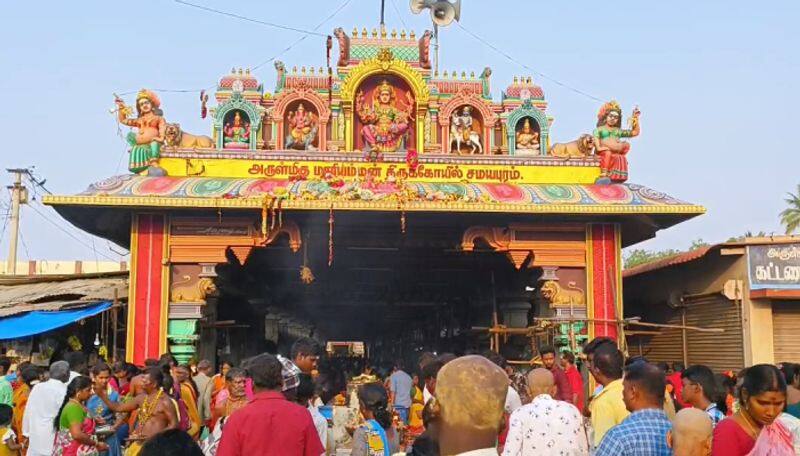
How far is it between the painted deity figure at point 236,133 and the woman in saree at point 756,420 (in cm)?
1262

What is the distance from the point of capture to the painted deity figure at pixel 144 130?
15086 millimetres

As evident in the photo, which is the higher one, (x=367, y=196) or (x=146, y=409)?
(x=367, y=196)

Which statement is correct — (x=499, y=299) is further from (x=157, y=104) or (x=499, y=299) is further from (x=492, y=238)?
(x=157, y=104)

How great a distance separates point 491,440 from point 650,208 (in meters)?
12.3

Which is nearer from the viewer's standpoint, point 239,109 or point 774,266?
point 774,266

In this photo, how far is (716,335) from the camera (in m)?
15.9

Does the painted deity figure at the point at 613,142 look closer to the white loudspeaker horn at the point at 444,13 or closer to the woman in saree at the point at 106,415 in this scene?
the white loudspeaker horn at the point at 444,13

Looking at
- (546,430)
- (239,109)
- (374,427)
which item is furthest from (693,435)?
(239,109)

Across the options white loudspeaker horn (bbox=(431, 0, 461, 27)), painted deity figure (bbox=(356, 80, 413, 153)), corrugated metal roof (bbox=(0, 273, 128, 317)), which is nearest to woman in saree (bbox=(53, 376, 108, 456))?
corrugated metal roof (bbox=(0, 273, 128, 317))

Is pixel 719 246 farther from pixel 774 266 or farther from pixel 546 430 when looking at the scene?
pixel 546 430

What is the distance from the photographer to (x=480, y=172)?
1552 centimetres

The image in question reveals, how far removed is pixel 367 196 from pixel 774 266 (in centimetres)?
702

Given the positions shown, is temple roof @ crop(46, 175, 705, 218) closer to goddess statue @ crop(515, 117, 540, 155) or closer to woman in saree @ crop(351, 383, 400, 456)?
goddess statue @ crop(515, 117, 540, 155)

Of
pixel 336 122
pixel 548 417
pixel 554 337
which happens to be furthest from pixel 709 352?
pixel 548 417
